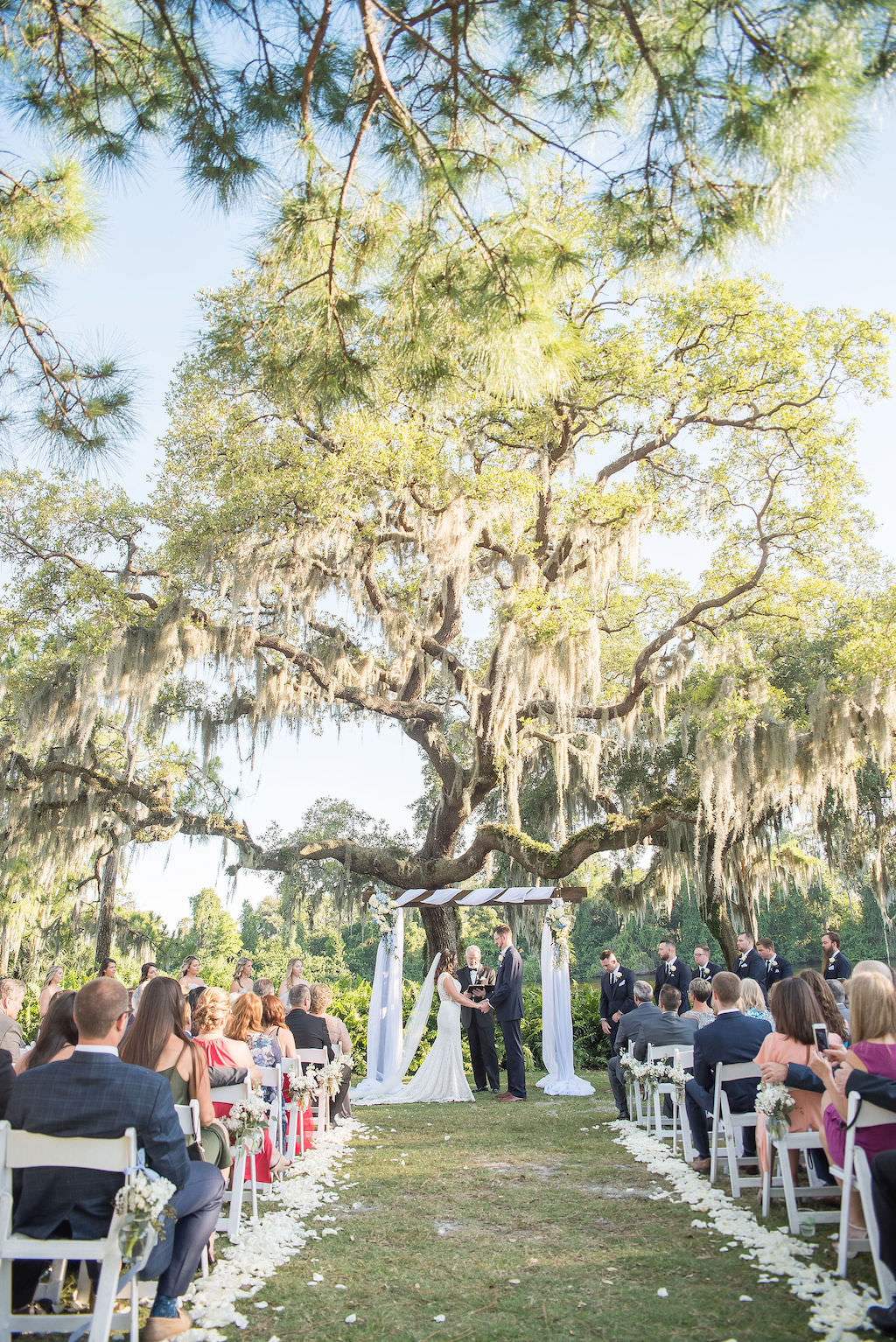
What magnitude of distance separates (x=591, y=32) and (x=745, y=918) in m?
13.4

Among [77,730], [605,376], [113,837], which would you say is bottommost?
[113,837]

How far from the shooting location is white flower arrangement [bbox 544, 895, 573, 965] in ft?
35.8

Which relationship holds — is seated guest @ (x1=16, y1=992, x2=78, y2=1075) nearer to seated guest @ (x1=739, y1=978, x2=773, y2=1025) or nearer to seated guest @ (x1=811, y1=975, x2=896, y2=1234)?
seated guest @ (x1=811, y1=975, x2=896, y2=1234)

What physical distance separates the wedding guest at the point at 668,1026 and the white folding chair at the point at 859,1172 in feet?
10.6

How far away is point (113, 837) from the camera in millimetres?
15648

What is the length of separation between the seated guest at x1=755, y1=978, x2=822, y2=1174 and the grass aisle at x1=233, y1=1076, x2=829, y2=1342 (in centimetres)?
63

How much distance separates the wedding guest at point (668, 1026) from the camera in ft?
22.4

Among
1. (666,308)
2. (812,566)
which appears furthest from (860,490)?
(666,308)

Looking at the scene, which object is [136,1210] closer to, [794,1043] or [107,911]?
[794,1043]

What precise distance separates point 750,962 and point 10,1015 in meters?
6.42

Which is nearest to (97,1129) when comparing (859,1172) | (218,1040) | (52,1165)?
(52,1165)

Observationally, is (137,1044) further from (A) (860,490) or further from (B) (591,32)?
(A) (860,490)

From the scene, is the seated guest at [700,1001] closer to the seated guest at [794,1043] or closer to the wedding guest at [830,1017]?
the wedding guest at [830,1017]

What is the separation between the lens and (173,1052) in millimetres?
3791
